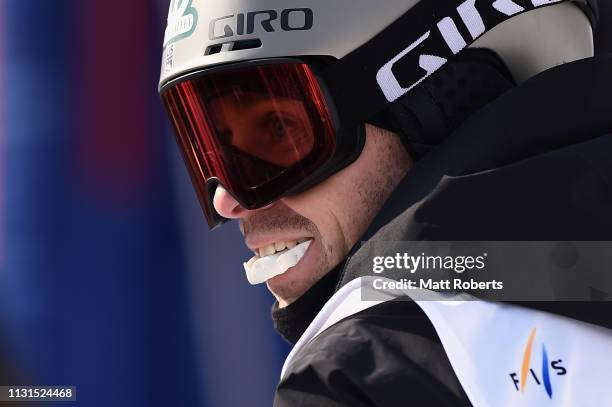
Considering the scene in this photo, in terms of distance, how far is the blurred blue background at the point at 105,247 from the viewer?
2.66m

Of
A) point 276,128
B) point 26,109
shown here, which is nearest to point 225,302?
point 26,109

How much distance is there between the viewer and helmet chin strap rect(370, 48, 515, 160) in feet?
4.98

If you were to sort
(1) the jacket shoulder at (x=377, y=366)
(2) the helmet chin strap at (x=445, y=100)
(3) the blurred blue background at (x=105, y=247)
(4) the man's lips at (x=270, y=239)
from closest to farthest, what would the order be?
(1) the jacket shoulder at (x=377, y=366) < (2) the helmet chin strap at (x=445, y=100) < (4) the man's lips at (x=270, y=239) < (3) the blurred blue background at (x=105, y=247)

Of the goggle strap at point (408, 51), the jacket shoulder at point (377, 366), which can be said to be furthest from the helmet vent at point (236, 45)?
the jacket shoulder at point (377, 366)

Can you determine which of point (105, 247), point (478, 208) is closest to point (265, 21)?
point (478, 208)

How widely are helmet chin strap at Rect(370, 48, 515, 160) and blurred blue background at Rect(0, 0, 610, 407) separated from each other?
4.08 ft

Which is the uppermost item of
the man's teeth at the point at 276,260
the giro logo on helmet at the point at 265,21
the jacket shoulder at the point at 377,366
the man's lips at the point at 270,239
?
the giro logo on helmet at the point at 265,21

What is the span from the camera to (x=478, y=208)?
1.18m

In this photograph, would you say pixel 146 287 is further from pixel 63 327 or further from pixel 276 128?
pixel 276 128

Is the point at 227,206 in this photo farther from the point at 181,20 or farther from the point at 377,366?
the point at 377,366

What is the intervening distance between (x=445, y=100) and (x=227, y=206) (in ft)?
1.44

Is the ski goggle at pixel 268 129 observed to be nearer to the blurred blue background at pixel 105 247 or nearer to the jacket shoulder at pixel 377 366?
the jacket shoulder at pixel 377 366

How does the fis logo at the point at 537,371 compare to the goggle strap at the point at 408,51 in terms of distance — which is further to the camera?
the goggle strap at the point at 408,51

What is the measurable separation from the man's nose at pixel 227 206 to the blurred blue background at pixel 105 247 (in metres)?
1.02
